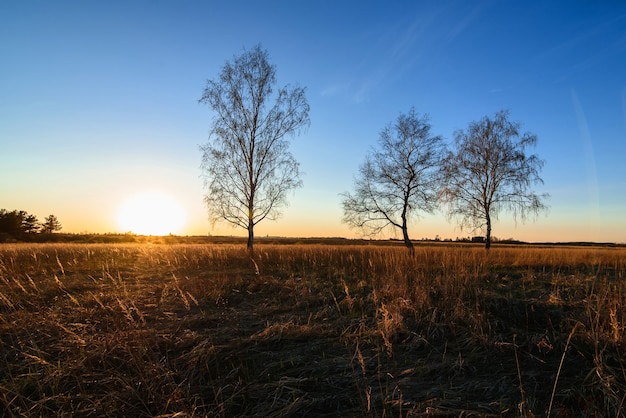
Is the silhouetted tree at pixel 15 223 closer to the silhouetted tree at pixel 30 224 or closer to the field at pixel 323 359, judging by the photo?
the silhouetted tree at pixel 30 224

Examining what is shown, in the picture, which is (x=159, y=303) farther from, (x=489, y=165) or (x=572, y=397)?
(x=489, y=165)

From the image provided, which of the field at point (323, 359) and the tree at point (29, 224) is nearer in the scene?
the field at point (323, 359)

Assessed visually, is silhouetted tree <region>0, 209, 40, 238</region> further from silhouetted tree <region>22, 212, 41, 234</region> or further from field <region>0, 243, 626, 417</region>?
field <region>0, 243, 626, 417</region>

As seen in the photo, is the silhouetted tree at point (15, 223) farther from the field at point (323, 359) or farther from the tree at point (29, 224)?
the field at point (323, 359)

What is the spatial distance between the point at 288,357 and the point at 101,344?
209 centimetres

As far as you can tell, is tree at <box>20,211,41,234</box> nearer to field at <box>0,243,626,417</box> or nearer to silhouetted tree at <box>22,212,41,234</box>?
silhouetted tree at <box>22,212,41,234</box>

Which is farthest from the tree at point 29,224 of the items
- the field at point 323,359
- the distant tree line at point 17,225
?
the field at point 323,359

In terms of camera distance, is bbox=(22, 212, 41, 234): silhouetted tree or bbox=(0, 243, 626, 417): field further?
bbox=(22, 212, 41, 234): silhouetted tree

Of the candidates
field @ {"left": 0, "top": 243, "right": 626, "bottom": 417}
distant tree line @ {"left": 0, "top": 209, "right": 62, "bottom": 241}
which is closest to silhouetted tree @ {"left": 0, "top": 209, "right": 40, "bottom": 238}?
distant tree line @ {"left": 0, "top": 209, "right": 62, "bottom": 241}

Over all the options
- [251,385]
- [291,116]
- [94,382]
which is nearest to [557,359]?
[251,385]

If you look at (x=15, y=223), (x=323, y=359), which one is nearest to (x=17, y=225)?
(x=15, y=223)

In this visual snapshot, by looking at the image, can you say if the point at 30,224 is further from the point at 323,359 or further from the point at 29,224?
the point at 323,359

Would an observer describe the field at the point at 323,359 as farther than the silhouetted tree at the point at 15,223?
No

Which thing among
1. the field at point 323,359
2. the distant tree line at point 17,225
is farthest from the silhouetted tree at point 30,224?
the field at point 323,359
